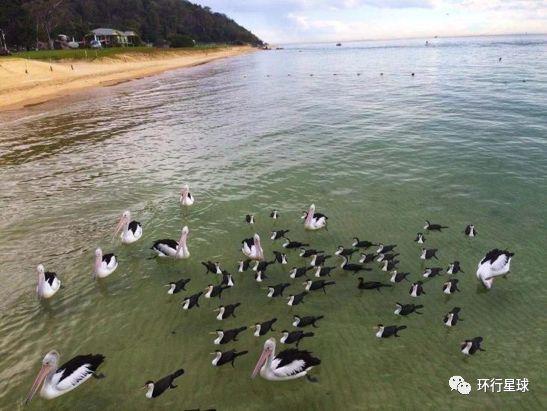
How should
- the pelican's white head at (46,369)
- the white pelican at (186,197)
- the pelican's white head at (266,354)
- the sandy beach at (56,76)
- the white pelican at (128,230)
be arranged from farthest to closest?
the sandy beach at (56,76), the white pelican at (186,197), the white pelican at (128,230), the pelican's white head at (266,354), the pelican's white head at (46,369)

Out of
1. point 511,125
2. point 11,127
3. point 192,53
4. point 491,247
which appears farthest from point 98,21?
point 491,247

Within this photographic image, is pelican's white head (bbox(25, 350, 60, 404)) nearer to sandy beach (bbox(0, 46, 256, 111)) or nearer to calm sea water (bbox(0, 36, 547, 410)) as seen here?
calm sea water (bbox(0, 36, 547, 410))

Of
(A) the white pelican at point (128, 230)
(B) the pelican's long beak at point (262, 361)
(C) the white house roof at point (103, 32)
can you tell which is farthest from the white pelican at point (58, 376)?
(C) the white house roof at point (103, 32)

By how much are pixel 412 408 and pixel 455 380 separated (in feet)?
4.43

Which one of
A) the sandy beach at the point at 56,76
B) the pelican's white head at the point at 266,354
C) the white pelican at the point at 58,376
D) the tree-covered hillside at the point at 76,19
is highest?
the tree-covered hillside at the point at 76,19

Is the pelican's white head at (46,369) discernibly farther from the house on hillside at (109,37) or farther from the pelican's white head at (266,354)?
the house on hillside at (109,37)

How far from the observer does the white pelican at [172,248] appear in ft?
48.0

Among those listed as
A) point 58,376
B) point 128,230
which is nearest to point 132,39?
point 128,230

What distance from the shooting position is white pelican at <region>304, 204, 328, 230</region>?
1631 centimetres

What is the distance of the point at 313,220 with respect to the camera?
16.3m

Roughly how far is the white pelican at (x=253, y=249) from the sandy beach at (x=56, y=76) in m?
46.2

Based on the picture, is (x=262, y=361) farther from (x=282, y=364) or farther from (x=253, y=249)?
(x=253, y=249)

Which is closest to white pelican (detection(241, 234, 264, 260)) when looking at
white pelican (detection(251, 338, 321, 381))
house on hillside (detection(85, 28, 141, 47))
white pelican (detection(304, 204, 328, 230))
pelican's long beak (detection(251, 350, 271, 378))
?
white pelican (detection(304, 204, 328, 230))

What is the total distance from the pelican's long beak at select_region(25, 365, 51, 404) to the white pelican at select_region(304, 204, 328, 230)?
32.6 feet
